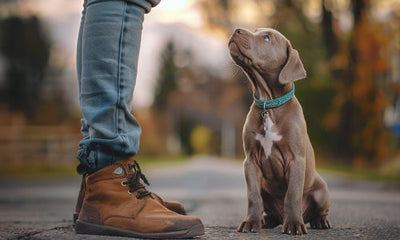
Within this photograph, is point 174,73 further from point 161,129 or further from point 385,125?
point 385,125

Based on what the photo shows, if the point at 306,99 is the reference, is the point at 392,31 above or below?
above

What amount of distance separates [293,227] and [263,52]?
3.48ft

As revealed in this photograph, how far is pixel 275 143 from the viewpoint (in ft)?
9.18

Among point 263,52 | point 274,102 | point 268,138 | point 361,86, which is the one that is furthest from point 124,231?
point 361,86

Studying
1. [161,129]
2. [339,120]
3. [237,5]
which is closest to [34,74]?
[161,129]

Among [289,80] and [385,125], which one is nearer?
[289,80]

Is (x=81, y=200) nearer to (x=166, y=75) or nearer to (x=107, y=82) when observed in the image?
(x=107, y=82)

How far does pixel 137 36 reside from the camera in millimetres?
2447

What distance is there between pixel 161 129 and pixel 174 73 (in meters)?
34.4

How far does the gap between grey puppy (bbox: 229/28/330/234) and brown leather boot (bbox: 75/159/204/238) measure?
→ 0.58 m

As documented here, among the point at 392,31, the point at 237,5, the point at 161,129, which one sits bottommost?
the point at 161,129

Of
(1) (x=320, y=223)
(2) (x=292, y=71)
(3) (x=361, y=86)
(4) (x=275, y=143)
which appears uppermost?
(3) (x=361, y=86)

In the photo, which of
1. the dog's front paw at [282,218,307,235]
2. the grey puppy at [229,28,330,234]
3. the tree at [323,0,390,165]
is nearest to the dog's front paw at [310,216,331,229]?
the grey puppy at [229,28,330,234]

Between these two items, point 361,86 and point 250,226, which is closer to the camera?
point 250,226
